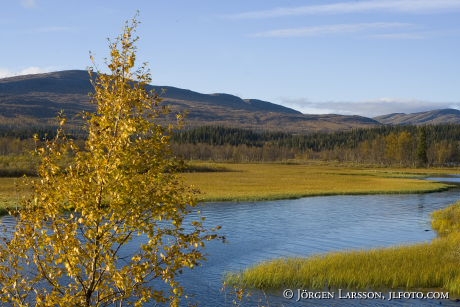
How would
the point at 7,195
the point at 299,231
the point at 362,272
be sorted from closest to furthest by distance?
the point at 362,272 → the point at 299,231 → the point at 7,195

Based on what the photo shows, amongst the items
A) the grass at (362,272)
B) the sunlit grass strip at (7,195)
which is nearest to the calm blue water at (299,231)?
the grass at (362,272)

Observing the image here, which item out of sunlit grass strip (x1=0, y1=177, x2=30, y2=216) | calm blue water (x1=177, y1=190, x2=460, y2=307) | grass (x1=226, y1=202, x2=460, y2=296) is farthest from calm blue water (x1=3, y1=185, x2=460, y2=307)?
sunlit grass strip (x1=0, y1=177, x2=30, y2=216)

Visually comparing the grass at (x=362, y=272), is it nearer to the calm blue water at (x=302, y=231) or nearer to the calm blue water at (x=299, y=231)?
the calm blue water at (x=299, y=231)

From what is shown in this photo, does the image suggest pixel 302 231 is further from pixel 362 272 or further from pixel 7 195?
pixel 7 195

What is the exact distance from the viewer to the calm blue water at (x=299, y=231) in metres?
28.3

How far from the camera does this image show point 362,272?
3134 centimetres

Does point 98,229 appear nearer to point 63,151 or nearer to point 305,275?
point 63,151

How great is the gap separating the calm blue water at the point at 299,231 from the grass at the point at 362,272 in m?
1.66

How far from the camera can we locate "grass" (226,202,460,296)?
30016 mm

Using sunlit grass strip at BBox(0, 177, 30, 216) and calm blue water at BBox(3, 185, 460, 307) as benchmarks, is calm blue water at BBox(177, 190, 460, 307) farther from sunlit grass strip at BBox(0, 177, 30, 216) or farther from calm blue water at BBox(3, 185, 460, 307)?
sunlit grass strip at BBox(0, 177, 30, 216)

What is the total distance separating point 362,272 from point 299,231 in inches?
724

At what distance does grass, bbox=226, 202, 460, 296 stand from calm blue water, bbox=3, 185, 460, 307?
1.66 meters

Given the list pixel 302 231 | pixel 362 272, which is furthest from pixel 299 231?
pixel 362 272

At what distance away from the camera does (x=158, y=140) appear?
12969 millimetres
